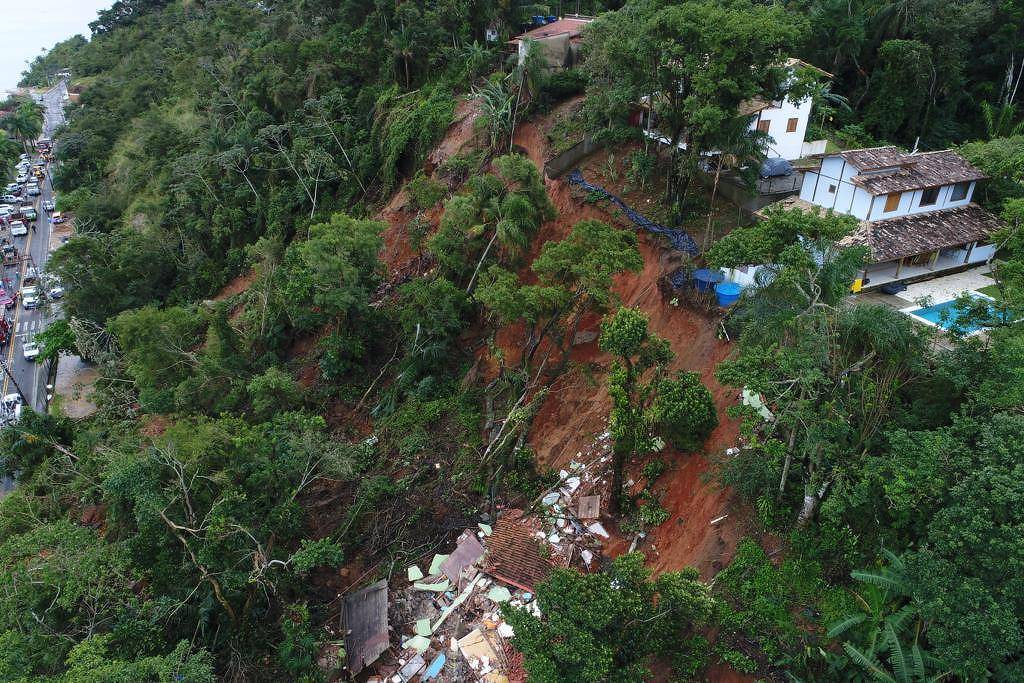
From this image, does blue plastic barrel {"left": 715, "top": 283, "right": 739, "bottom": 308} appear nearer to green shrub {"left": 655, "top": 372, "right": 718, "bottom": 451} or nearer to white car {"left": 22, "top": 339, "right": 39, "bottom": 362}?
green shrub {"left": 655, "top": 372, "right": 718, "bottom": 451}

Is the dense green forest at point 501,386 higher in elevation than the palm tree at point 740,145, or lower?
lower

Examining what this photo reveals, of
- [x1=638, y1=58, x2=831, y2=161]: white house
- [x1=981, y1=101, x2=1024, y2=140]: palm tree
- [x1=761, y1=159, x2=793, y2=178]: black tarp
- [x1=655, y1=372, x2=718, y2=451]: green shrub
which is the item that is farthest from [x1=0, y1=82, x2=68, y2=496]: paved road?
[x1=981, y1=101, x2=1024, y2=140]: palm tree

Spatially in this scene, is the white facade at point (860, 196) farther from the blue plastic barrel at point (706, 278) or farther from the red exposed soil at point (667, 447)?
the red exposed soil at point (667, 447)

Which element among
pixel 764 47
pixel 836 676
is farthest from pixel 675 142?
pixel 836 676

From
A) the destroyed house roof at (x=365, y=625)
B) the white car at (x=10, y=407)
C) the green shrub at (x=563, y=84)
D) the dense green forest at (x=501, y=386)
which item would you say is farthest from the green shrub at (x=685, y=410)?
the white car at (x=10, y=407)

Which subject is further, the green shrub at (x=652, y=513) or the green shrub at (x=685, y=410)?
the green shrub at (x=652, y=513)

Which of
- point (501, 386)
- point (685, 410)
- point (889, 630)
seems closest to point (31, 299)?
point (501, 386)

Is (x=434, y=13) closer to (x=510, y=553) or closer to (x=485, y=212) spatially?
(x=485, y=212)
